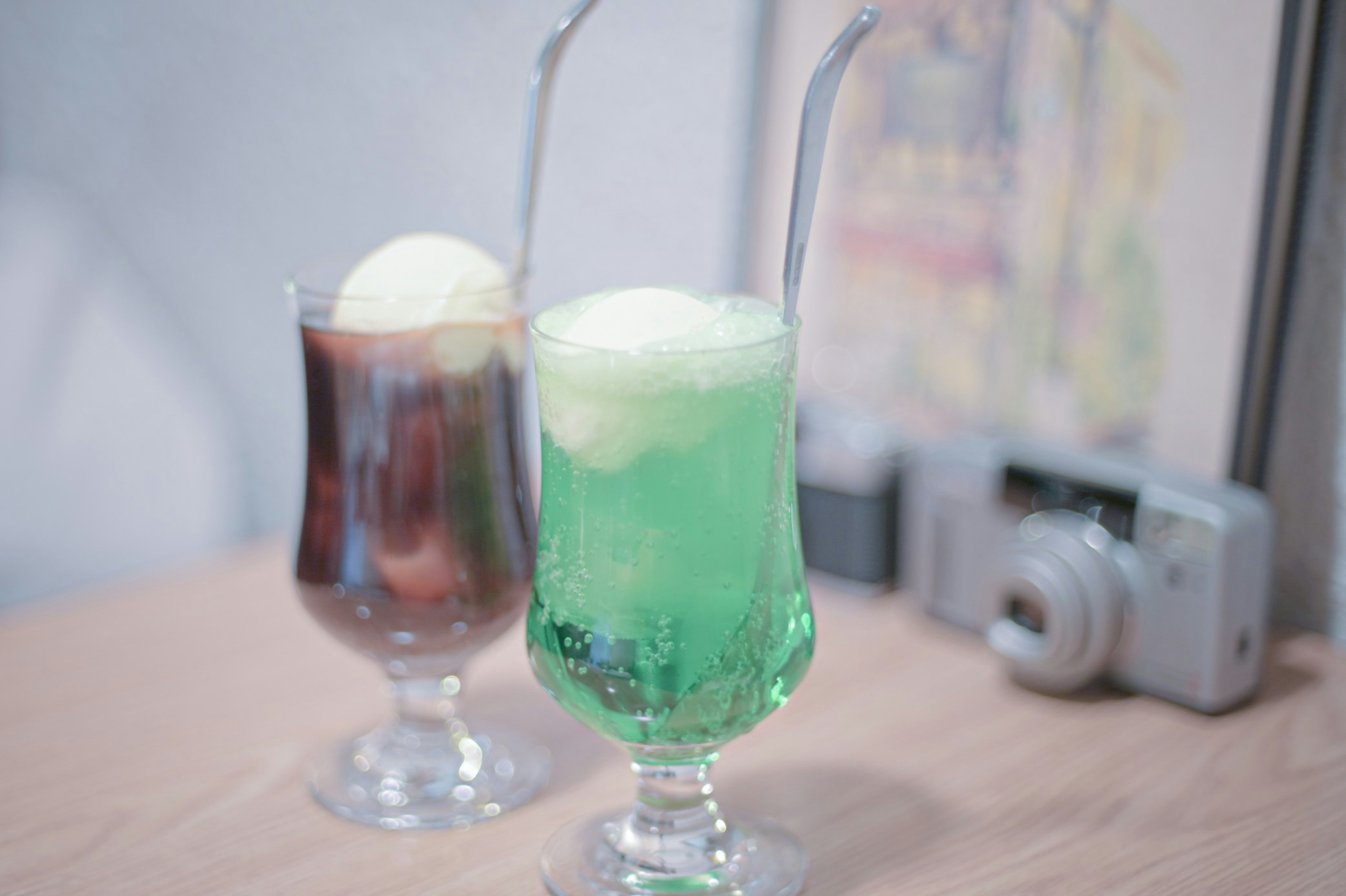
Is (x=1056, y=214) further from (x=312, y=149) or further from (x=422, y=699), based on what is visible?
(x=312, y=149)

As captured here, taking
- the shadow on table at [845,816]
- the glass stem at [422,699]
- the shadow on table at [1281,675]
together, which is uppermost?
the shadow on table at [1281,675]

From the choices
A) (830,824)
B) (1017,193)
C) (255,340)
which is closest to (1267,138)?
(1017,193)

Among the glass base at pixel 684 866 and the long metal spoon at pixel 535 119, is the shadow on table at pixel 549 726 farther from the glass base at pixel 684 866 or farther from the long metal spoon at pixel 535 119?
the long metal spoon at pixel 535 119

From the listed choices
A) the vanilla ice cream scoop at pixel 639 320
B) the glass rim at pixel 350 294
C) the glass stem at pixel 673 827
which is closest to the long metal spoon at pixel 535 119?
the glass rim at pixel 350 294

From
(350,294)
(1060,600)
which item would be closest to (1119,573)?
(1060,600)

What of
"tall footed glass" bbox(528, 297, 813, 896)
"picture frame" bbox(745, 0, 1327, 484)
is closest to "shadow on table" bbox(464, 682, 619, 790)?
"tall footed glass" bbox(528, 297, 813, 896)

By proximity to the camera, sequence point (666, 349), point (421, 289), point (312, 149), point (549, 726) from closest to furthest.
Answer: point (666, 349)
point (421, 289)
point (549, 726)
point (312, 149)
